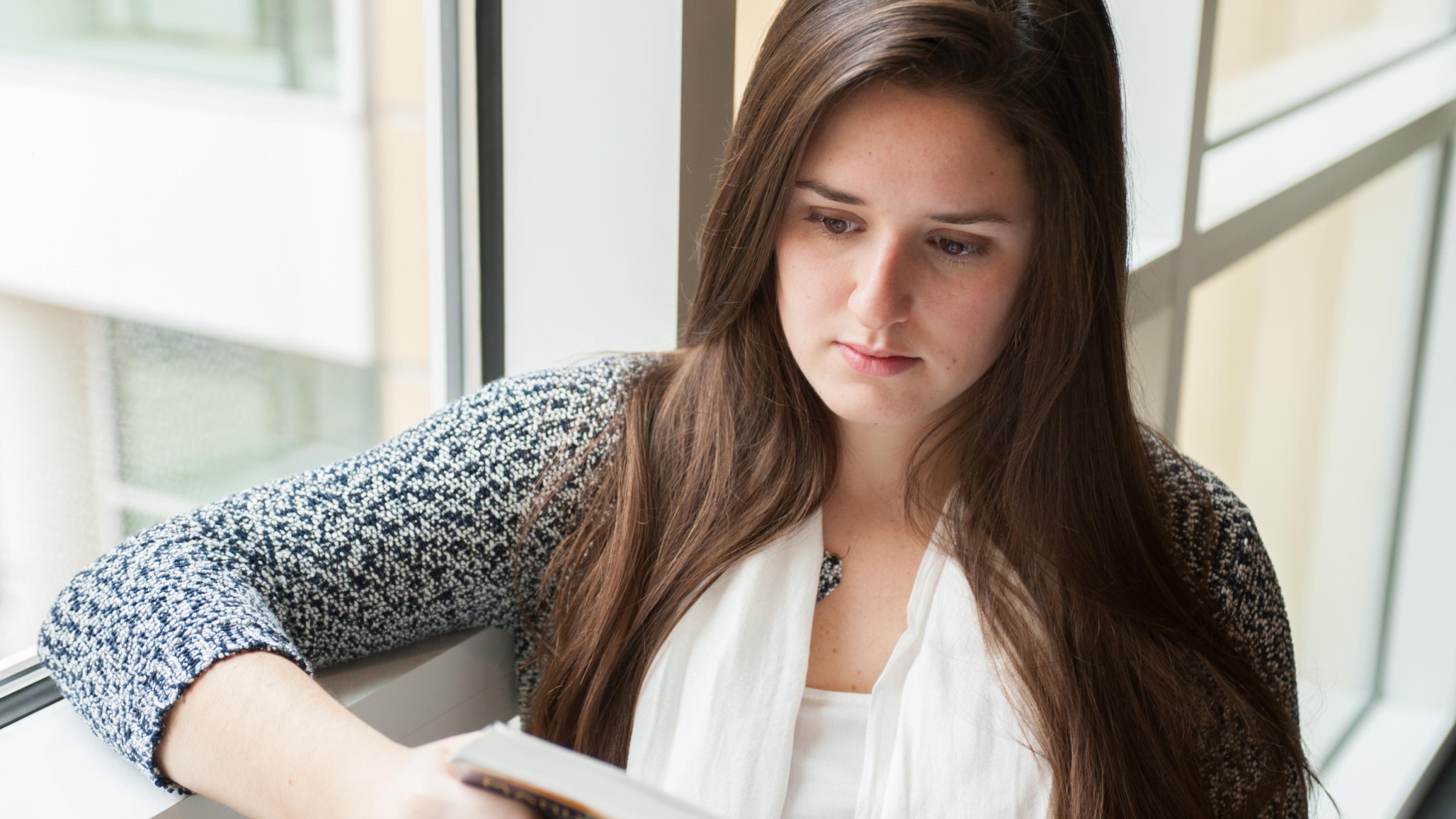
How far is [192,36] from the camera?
106 cm

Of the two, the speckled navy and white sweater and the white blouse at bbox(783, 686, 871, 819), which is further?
the white blouse at bbox(783, 686, 871, 819)

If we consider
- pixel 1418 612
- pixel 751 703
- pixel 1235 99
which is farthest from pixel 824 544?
pixel 1418 612

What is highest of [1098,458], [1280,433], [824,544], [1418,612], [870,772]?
[1098,458]

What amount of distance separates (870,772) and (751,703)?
0.11m

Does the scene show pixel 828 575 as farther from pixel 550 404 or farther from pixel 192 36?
pixel 192 36

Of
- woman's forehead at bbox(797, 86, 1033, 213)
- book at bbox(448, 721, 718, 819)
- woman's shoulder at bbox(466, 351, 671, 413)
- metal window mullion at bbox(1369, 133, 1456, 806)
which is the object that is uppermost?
woman's forehead at bbox(797, 86, 1033, 213)

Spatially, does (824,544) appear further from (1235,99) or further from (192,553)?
(1235,99)

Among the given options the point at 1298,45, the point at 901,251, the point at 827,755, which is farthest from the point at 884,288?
the point at 1298,45

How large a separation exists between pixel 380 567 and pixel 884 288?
0.47 meters

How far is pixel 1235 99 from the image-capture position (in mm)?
1974

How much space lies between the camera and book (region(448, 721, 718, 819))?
1.67ft

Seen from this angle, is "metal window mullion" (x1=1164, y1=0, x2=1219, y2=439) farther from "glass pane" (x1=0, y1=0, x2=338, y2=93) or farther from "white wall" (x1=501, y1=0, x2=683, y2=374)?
"glass pane" (x1=0, y1=0, x2=338, y2=93)

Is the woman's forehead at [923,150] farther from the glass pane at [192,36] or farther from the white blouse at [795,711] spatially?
the glass pane at [192,36]

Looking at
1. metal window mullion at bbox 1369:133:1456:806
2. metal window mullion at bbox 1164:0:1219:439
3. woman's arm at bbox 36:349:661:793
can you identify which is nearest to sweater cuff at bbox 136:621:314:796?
woman's arm at bbox 36:349:661:793
